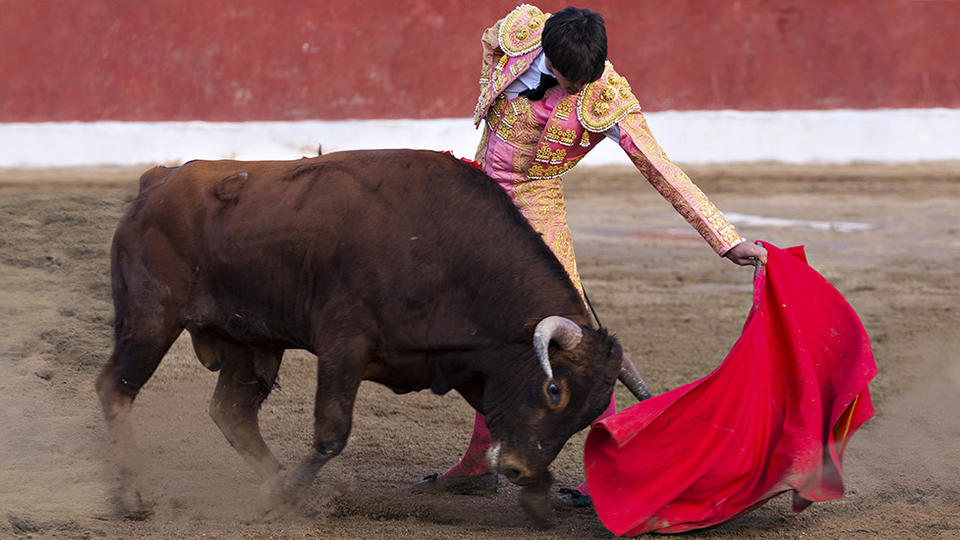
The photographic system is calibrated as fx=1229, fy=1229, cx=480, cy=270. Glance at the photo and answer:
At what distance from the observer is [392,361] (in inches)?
122

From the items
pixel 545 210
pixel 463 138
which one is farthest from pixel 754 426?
pixel 463 138

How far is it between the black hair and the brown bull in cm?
41

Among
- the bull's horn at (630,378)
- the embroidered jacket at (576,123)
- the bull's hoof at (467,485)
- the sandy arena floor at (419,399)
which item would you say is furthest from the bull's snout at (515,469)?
the embroidered jacket at (576,123)

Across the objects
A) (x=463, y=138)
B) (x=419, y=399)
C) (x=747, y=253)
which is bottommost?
(x=419, y=399)

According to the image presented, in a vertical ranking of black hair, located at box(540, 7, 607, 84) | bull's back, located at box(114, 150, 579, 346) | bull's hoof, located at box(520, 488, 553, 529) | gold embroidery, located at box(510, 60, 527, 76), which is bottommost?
bull's hoof, located at box(520, 488, 553, 529)

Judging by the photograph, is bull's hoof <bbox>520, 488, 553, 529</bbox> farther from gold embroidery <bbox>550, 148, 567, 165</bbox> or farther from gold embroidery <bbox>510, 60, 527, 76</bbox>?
gold embroidery <bbox>510, 60, 527, 76</bbox>

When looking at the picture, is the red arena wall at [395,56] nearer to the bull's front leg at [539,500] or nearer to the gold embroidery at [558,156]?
the gold embroidery at [558,156]

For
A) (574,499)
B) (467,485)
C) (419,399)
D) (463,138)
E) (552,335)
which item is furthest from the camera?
(463,138)

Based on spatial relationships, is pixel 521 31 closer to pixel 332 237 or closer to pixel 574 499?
pixel 332 237

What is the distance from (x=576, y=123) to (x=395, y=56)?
624 centimetres

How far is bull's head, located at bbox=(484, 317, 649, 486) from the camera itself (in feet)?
9.76

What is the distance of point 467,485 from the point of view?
11.6ft

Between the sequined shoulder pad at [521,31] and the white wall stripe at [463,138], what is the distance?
547 centimetres

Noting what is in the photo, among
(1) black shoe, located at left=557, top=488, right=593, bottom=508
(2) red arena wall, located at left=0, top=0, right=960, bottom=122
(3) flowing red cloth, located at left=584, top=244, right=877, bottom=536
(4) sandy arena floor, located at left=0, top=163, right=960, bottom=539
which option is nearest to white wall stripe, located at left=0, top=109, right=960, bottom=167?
(2) red arena wall, located at left=0, top=0, right=960, bottom=122
